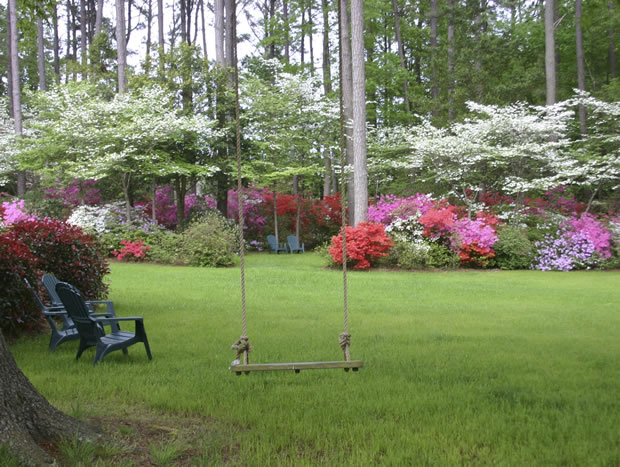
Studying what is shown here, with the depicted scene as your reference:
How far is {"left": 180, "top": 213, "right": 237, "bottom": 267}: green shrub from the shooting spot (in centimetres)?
1472

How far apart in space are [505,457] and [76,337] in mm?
4402

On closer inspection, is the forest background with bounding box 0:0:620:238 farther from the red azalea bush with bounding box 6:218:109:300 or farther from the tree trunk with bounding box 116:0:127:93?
the red azalea bush with bounding box 6:218:109:300

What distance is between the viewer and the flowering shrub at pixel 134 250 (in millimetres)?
15629

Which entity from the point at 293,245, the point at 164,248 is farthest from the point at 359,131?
the point at 164,248

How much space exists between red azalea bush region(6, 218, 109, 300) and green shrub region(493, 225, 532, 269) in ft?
34.8

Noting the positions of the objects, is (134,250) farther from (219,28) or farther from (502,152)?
(502,152)

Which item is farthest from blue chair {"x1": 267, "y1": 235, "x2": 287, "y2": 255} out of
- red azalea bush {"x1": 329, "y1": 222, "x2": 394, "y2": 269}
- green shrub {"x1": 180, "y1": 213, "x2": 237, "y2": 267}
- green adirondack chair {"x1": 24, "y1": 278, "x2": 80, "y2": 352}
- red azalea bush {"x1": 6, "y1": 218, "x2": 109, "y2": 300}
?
green adirondack chair {"x1": 24, "y1": 278, "x2": 80, "y2": 352}

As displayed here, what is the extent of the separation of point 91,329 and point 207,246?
10066mm

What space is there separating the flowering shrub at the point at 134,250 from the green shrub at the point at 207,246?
1.20 meters

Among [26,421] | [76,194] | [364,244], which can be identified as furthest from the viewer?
[76,194]

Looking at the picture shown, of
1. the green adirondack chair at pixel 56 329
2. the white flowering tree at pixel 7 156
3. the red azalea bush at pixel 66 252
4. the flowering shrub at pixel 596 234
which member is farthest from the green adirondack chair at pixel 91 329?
the white flowering tree at pixel 7 156

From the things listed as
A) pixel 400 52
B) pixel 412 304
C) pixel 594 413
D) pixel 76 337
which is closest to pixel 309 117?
pixel 400 52

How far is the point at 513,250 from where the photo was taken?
557 inches

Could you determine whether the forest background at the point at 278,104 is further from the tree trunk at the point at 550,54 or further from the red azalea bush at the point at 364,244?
the red azalea bush at the point at 364,244
